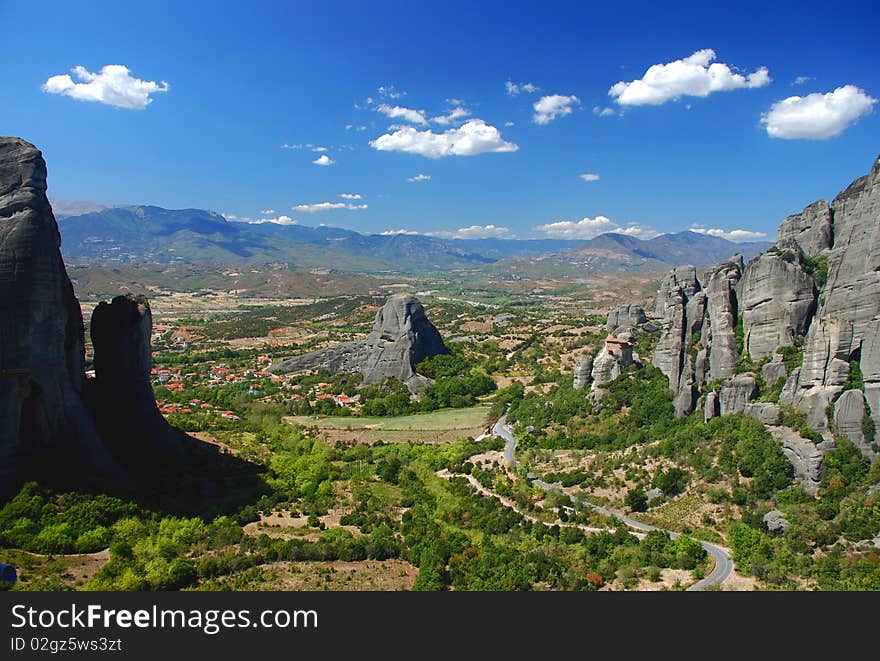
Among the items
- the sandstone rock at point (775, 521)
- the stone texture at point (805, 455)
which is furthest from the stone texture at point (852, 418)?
the sandstone rock at point (775, 521)

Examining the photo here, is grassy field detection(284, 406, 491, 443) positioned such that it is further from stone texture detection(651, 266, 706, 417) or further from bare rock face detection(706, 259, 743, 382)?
bare rock face detection(706, 259, 743, 382)

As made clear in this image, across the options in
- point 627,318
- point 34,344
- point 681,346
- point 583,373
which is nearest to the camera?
point 34,344

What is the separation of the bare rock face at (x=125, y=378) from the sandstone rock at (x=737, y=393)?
3758cm

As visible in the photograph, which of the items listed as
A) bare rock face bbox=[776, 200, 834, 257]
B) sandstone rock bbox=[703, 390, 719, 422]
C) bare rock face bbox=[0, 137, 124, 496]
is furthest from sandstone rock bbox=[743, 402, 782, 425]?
bare rock face bbox=[0, 137, 124, 496]

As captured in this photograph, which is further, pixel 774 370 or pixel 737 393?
pixel 737 393

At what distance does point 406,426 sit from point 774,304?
39037mm

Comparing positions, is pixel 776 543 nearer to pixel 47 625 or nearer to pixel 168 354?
pixel 47 625

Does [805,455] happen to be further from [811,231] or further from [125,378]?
[125,378]

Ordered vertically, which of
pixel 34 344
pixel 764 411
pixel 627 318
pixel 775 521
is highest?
pixel 627 318

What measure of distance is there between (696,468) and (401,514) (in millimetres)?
19790

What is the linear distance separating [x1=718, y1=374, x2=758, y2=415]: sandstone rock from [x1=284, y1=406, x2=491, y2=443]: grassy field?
26.4 m

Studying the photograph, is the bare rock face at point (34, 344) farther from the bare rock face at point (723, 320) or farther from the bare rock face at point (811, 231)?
the bare rock face at point (811, 231)

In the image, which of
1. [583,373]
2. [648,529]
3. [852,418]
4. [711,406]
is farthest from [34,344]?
[583,373]

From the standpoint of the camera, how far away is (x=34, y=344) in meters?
29.0
